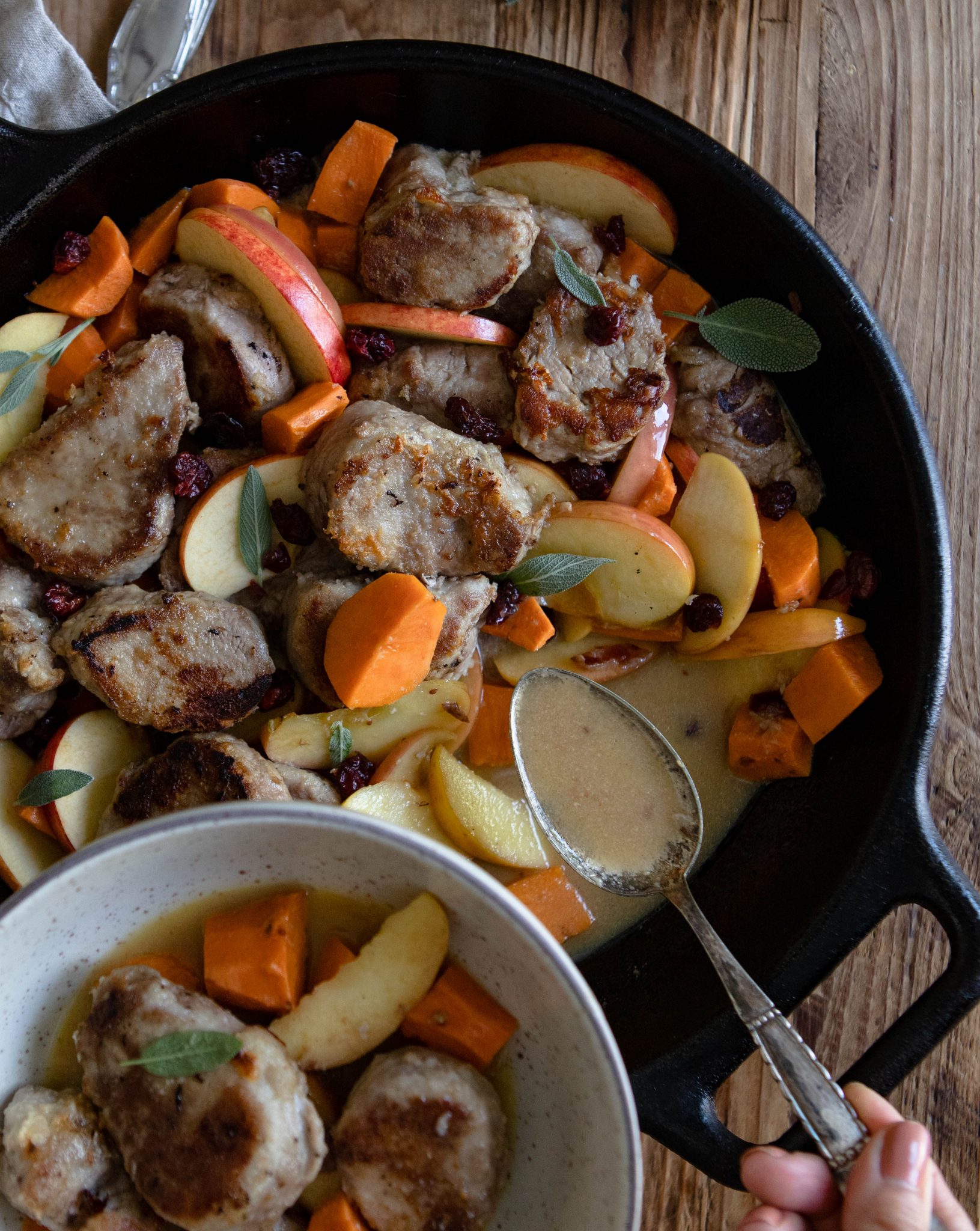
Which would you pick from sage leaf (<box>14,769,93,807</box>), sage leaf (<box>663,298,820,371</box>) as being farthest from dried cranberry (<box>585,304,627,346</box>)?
sage leaf (<box>14,769,93,807</box>)

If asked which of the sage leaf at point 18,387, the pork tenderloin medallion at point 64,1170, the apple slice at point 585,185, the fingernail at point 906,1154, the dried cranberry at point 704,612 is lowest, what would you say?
the pork tenderloin medallion at point 64,1170

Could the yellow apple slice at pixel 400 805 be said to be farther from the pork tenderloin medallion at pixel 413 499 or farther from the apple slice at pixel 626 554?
the apple slice at pixel 626 554

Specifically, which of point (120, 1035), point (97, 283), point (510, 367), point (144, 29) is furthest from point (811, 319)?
point (120, 1035)

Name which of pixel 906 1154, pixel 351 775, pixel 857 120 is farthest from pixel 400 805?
pixel 857 120

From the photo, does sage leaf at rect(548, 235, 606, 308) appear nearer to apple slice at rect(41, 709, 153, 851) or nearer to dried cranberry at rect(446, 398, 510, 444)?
dried cranberry at rect(446, 398, 510, 444)

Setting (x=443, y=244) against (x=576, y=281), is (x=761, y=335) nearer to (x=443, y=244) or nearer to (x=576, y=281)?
(x=576, y=281)

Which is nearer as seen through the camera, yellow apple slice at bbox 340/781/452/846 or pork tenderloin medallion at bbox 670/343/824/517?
yellow apple slice at bbox 340/781/452/846

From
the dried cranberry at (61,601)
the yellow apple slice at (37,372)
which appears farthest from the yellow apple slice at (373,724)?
the yellow apple slice at (37,372)
